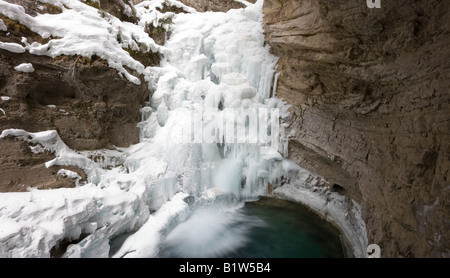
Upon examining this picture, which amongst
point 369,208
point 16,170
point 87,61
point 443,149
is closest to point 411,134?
point 443,149

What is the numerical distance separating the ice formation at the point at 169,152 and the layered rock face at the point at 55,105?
0.22 meters

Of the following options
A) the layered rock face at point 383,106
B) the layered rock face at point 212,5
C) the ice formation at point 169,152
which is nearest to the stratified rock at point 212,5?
the layered rock face at point 212,5

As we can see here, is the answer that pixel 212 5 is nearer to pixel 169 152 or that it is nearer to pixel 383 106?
pixel 169 152

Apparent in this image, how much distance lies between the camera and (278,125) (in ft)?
23.0

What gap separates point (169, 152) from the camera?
6.45 metres

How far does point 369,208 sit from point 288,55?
482 centimetres

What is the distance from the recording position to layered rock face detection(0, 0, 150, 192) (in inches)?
174

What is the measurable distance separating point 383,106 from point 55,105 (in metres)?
7.63

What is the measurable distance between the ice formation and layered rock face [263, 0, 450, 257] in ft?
4.19

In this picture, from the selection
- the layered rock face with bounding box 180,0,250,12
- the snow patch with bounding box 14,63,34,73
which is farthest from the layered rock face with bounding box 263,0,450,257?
the layered rock face with bounding box 180,0,250,12

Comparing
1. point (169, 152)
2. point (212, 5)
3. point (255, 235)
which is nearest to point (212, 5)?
point (212, 5)

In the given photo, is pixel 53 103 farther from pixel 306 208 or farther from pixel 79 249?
pixel 306 208

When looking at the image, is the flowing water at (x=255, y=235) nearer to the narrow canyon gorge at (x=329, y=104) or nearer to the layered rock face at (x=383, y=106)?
the narrow canyon gorge at (x=329, y=104)

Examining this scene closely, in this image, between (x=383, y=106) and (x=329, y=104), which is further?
(x=329, y=104)
